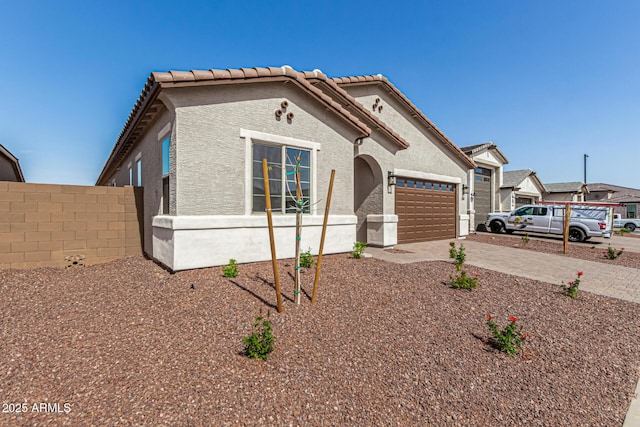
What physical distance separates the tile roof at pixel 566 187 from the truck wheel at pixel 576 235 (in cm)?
1633

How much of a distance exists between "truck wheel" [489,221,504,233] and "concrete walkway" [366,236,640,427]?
6.94 m

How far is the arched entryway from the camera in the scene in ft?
34.2

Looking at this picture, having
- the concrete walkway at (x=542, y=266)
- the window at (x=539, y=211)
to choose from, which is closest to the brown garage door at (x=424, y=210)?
the concrete walkway at (x=542, y=266)

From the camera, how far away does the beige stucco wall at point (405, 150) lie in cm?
1031

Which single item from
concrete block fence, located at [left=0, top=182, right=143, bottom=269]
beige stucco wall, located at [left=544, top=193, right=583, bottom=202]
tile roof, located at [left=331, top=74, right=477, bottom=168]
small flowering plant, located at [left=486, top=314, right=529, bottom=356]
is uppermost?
tile roof, located at [left=331, top=74, right=477, bottom=168]

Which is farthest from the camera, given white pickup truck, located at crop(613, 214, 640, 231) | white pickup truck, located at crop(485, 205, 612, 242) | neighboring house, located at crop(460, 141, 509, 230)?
white pickup truck, located at crop(613, 214, 640, 231)

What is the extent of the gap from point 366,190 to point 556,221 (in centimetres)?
1110

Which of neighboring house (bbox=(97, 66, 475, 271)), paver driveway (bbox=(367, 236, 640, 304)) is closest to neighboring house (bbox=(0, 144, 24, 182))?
neighboring house (bbox=(97, 66, 475, 271))

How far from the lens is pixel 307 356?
344 centimetres

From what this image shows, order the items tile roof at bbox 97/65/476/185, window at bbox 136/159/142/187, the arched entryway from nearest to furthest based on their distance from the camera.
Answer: tile roof at bbox 97/65/476/185 → window at bbox 136/159/142/187 → the arched entryway

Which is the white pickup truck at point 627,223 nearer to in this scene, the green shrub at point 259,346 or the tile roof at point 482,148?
the tile roof at point 482,148

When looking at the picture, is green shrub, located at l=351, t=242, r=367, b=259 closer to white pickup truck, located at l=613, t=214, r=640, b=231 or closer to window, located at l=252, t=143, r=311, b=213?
window, located at l=252, t=143, r=311, b=213

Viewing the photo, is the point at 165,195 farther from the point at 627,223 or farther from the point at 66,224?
the point at 627,223

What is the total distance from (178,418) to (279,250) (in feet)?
15.2
